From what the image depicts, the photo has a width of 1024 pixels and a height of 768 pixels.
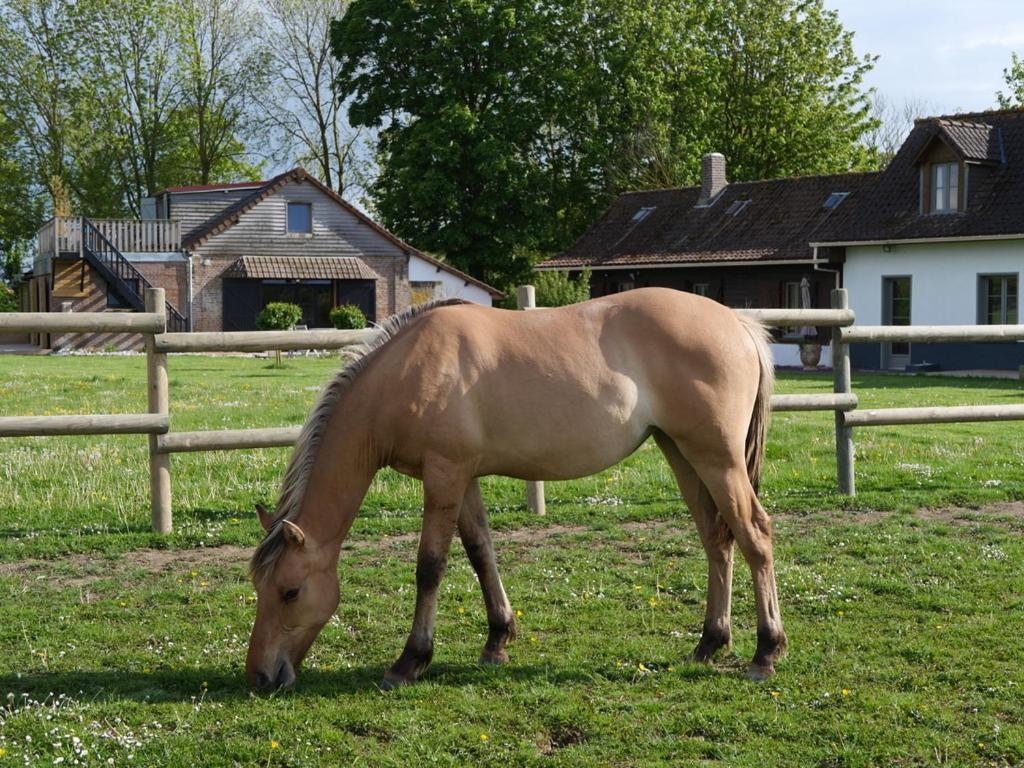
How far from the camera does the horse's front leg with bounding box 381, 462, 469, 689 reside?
4953 millimetres

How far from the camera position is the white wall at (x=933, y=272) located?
92.0ft

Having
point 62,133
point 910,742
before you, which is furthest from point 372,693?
point 62,133

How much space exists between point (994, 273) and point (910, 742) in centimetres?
2624

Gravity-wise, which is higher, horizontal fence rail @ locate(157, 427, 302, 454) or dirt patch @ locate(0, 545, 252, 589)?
horizontal fence rail @ locate(157, 427, 302, 454)

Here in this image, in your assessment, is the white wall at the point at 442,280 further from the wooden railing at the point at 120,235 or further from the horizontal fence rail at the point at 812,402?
the horizontal fence rail at the point at 812,402

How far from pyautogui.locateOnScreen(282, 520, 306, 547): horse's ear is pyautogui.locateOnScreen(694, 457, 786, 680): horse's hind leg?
176cm

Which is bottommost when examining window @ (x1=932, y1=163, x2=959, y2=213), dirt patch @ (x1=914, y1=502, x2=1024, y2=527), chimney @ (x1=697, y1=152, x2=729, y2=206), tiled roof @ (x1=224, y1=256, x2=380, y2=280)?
dirt patch @ (x1=914, y1=502, x2=1024, y2=527)

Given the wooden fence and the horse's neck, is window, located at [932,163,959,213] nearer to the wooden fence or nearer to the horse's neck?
the wooden fence

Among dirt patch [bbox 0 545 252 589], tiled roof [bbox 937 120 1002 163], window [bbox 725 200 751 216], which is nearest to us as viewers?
dirt patch [bbox 0 545 252 589]

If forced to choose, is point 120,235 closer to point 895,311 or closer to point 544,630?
point 895,311

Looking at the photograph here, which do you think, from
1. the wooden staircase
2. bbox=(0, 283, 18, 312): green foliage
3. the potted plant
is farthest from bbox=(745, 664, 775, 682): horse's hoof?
bbox=(0, 283, 18, 312): green foliage

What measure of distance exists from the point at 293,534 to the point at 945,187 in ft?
91.4

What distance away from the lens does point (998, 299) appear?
28188 mm

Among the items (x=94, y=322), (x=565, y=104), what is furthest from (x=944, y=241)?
(x=94, y=322)
